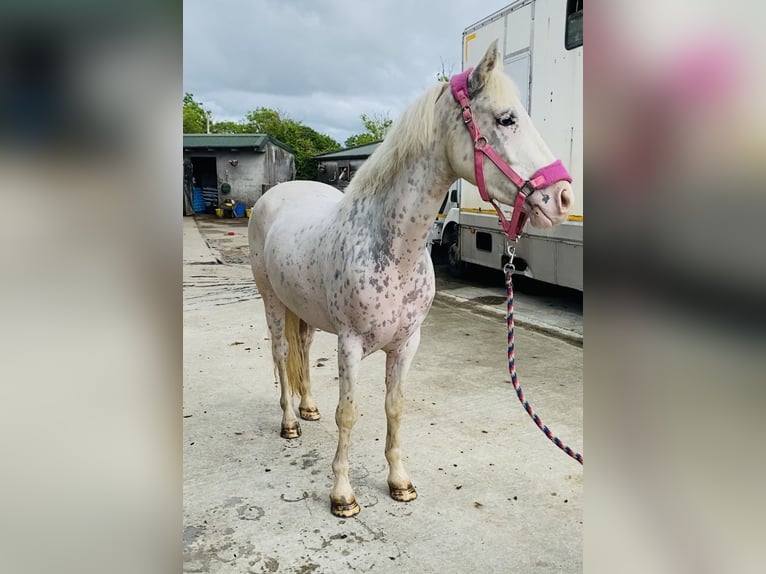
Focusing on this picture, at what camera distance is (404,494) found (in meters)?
2.37

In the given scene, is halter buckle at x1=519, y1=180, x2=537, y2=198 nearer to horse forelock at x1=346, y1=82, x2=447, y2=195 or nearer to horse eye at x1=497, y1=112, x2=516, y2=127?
horse eye at x1=497, y1=112, x2=516, y2=127

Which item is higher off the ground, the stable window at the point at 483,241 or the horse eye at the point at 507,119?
the horse eye at the point at 507,119

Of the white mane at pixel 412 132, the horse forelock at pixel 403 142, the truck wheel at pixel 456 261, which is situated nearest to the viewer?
the white mane at pixel 412 132

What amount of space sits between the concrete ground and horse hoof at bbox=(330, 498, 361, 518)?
0.03 m

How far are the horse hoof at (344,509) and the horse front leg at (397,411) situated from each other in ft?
0.65

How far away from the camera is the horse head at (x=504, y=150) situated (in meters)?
1.73

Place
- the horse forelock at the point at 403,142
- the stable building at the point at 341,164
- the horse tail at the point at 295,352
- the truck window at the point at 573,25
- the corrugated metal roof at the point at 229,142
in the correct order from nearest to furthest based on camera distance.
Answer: the horse forelock at the point at 403,142
the horse tail at the point at 295,352
the truck window at the point at 573,25
the stable building at the point at 341,164
the corrugated metal roof at the point at 229,142

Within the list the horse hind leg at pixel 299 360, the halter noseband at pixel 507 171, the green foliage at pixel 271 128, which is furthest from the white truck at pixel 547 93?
the green foliage at pixel 271 128

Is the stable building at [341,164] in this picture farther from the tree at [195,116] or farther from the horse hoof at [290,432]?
the tree at [195,116]

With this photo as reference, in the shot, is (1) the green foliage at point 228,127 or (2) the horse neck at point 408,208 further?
(1) the green foliage at point 228,127

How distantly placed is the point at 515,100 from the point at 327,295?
3.47ft
